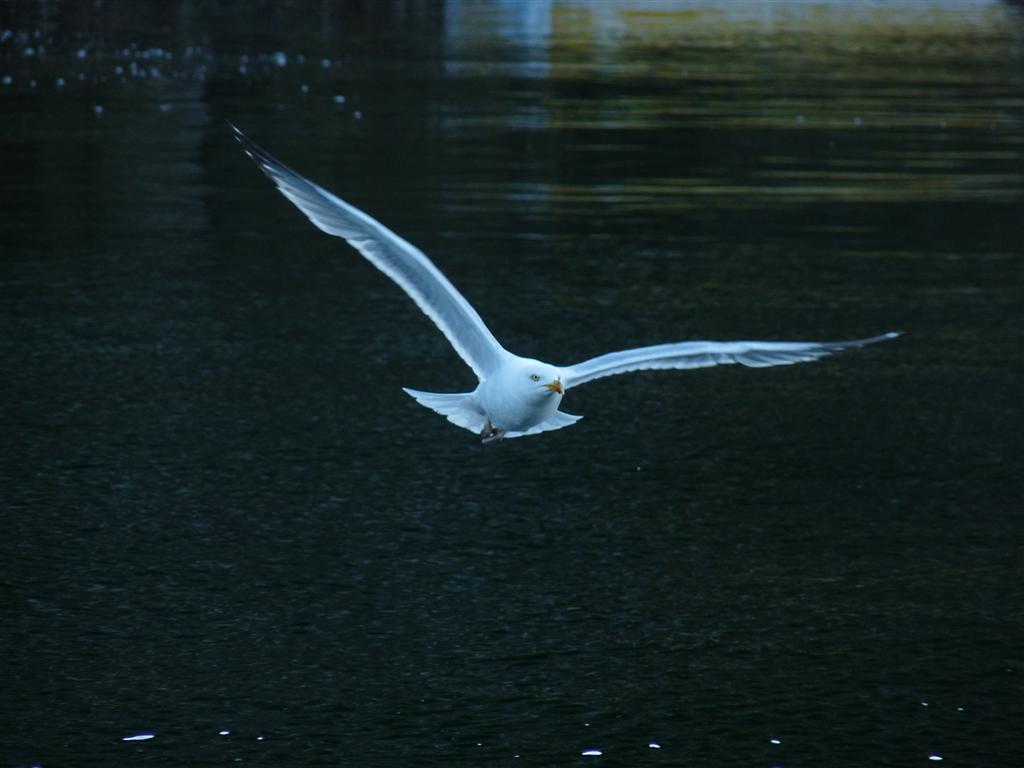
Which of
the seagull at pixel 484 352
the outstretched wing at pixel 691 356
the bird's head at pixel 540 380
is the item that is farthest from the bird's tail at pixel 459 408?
the outstretched wing at pixel 691 356

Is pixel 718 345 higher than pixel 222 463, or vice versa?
pixel 718 345

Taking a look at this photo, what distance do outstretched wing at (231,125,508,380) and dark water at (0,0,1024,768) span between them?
1.24 meters

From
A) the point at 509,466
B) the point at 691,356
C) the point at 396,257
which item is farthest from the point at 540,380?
the point at 509,466

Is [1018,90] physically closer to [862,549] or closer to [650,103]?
[650,103]

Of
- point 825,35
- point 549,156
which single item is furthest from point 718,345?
point 825,35

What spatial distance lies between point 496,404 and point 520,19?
5312 centimetres

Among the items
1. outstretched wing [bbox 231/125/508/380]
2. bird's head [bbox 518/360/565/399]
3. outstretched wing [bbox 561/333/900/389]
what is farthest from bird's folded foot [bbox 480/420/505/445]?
outstretched wing [bbox 561/333/900/389]

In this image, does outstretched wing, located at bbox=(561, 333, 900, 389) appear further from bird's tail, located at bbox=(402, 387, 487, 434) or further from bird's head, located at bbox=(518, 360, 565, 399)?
bird's tail, located at bbox=(402, 387, 487, 434)

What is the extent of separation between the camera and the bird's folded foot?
10.1 metres

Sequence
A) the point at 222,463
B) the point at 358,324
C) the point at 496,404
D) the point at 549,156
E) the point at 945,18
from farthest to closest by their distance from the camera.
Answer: the point at 945,18 < the point at 549,156 < the point at 358,324 < the point at 222,463 < the point at 496,404

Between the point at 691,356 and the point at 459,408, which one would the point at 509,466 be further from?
the point at 691,356

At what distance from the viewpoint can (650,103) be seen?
111ft

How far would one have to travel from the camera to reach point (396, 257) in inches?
394

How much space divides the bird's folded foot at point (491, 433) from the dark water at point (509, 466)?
79 centimetres
